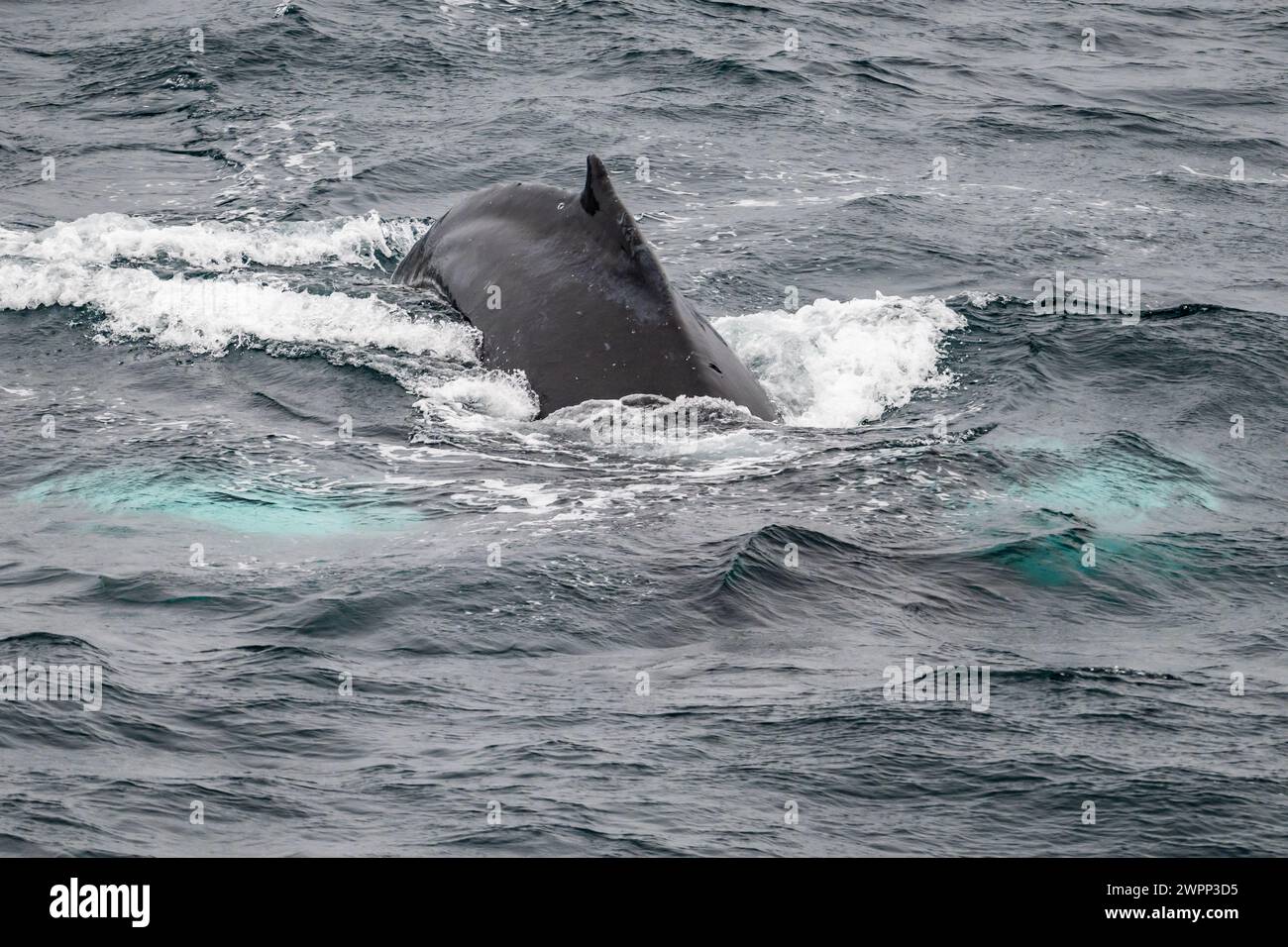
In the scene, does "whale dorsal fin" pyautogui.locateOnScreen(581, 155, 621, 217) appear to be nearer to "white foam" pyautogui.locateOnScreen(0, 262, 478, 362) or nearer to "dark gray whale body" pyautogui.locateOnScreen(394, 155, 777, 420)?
"dark gray whale body" pyautogui.locateOnScreen(394, 155, 777, 420)

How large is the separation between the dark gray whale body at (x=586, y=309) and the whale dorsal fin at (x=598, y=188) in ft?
0.04

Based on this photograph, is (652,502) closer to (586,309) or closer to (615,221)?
(586,309)

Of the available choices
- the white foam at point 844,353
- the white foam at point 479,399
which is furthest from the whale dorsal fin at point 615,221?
the white foam at point 844,353

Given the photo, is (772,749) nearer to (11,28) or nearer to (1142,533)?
(1142,533)

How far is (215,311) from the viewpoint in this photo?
17.0 m

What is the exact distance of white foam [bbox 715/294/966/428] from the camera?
1470cm

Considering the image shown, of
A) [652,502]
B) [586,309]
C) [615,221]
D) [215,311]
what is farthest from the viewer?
[215,311]

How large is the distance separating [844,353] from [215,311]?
6069mm

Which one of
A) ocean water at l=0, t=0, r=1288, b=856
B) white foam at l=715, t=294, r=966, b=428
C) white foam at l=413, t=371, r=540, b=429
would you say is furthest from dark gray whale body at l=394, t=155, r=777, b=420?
white foam at l=715, t=294, r=966, b=428

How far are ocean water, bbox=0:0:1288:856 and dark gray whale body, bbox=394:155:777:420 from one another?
40 centimetres

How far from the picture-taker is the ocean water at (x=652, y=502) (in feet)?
26.1

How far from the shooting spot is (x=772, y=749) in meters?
8.31

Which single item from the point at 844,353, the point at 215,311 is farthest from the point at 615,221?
the point at 215,311

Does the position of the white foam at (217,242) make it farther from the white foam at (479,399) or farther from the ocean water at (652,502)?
the white foam at (479,399)
